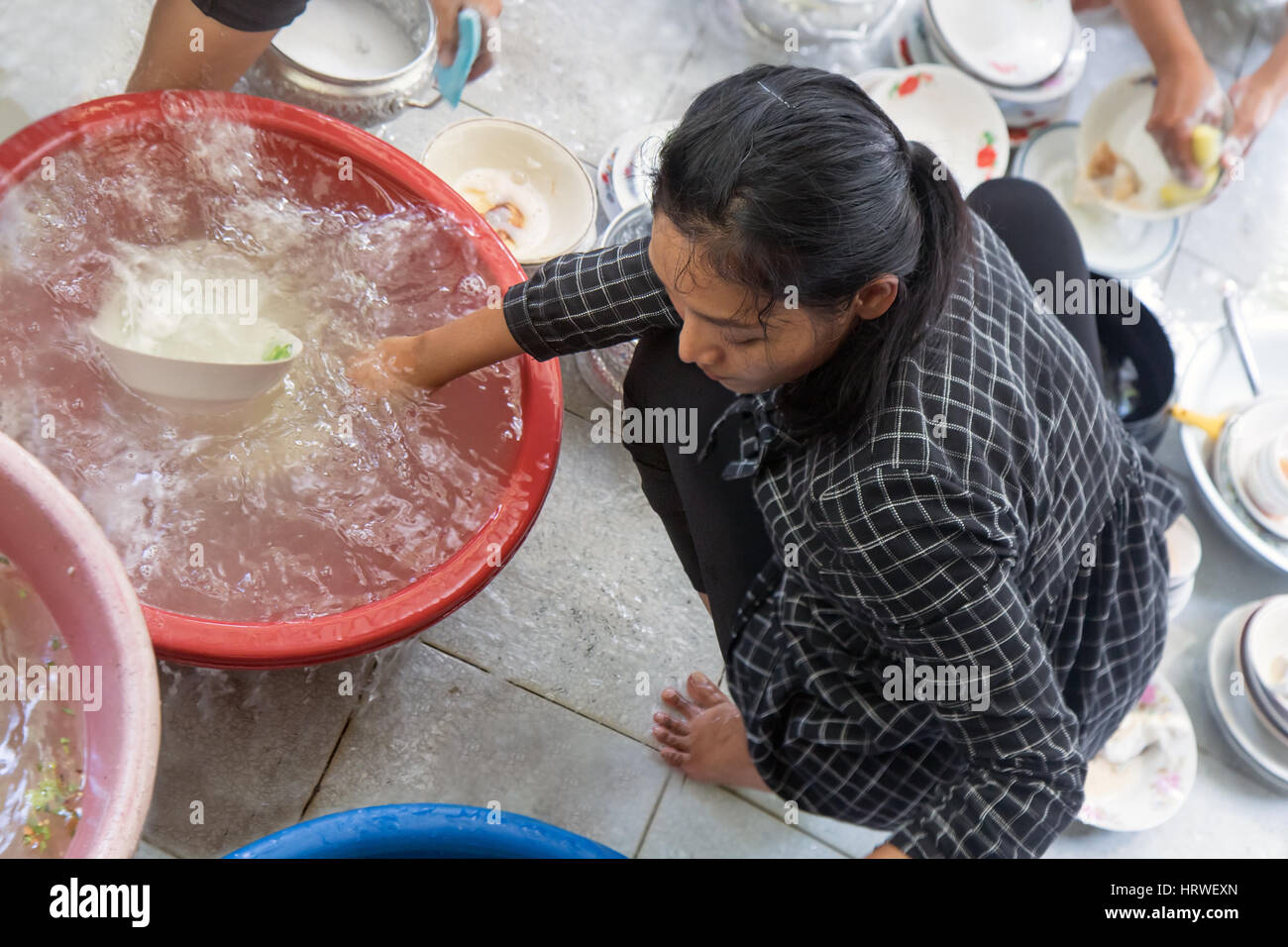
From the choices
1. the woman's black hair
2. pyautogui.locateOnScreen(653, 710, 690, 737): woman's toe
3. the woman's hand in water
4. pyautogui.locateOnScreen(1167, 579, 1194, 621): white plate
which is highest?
the woman's black hair

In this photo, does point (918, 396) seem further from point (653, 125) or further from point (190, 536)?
point (653, 125)

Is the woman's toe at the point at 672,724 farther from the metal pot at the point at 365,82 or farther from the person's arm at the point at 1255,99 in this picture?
the person's arm at the point at 1255,99

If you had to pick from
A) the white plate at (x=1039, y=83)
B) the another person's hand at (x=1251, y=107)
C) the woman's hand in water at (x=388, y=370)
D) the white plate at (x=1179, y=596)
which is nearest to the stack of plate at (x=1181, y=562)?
the white plate at (x=1179, y=596)

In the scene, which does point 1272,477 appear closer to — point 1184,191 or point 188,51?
point 1184,191

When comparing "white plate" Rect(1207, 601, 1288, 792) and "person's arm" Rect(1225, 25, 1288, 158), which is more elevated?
"person's arm" Rect(1225, 25, 1288, 158)

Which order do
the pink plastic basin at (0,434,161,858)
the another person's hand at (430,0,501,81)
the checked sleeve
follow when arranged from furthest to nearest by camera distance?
the another person's hand at (430,0,501,81), the checked sleeve, the pink plastic basin at (0,434,161,858)

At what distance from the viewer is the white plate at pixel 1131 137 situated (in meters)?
2.36

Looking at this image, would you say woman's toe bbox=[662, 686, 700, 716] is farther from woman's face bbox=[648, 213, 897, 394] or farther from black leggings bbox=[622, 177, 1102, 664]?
woman's face bbox=[648, 213, 897, 394]

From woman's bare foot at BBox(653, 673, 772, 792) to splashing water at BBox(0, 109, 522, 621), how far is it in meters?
0.60

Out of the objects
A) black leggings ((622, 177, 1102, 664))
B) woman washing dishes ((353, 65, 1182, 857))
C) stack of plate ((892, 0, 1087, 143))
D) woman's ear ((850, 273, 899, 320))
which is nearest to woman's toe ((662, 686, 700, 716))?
black leggings ((622, 177, 1102, 664))

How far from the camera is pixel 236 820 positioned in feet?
5.40

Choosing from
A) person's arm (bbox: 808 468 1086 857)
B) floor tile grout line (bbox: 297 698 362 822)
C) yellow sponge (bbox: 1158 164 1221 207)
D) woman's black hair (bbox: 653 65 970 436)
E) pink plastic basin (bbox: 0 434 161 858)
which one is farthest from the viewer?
yellow sponge (bbox: 1158 164 1221 207)

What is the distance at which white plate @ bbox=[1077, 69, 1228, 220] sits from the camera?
2.36 meters
